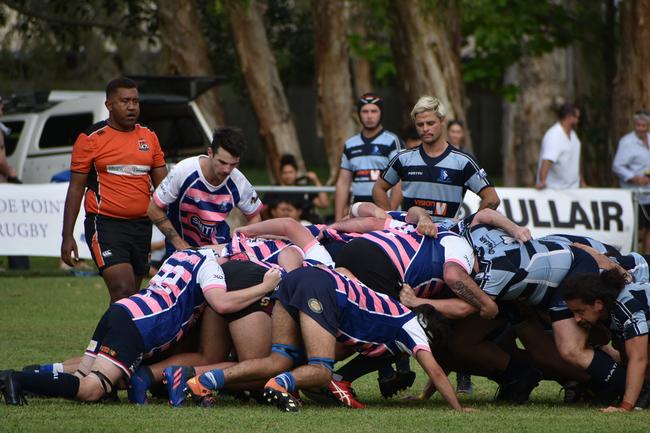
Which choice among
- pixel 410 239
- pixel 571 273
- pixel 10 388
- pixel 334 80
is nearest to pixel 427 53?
pixel 334 80

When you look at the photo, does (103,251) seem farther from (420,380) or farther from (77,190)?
(420,380)

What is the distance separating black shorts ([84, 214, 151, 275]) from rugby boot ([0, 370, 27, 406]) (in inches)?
74.6

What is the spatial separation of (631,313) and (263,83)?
13.4 metres

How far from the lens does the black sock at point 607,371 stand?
8031 mm

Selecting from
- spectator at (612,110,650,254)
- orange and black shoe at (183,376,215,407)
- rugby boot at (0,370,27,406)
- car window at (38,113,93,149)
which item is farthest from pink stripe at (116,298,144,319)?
car window at (38,113,93,149)

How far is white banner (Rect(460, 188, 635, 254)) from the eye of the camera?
49.5ft

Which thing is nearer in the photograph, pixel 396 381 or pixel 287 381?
pixel 287 381

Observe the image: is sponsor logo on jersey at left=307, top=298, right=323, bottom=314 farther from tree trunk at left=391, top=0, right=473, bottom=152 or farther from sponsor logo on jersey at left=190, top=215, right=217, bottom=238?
tree trunk at left=391, top=0, right=473, bottom=152

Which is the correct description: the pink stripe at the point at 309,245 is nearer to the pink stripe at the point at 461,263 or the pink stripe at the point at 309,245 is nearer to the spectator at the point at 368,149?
the pink stripe at the point at 461,263

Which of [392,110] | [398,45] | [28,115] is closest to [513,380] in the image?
[398,45]

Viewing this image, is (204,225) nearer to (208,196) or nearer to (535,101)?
(208,196)

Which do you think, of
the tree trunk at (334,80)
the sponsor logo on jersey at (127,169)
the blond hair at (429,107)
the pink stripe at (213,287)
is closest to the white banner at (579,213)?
the blond hair at (429,107)

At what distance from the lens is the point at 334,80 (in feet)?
75.3

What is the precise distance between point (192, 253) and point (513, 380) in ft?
7.50
